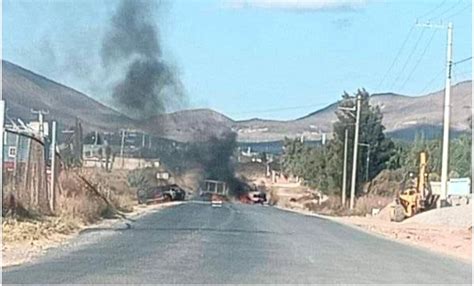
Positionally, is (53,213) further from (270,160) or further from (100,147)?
(270,160)

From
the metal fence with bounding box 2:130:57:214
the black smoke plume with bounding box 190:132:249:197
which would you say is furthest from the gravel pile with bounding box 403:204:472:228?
the black smoke plume with bounding box 190:132:249:197

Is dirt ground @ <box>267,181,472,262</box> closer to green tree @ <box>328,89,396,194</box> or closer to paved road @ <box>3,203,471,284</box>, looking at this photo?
paved road @ <box>3,203,471,284</box>

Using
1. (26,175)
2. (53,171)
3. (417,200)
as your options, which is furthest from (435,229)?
(26,175)

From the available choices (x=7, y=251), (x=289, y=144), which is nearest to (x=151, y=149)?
(x=289, y=144)

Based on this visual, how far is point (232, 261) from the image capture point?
2462 cm

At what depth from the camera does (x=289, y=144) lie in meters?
155

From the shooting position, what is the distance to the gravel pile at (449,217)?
59562mm

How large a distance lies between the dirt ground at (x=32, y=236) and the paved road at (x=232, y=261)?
558 millimetres

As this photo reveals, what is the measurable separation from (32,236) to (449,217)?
35.6 metres

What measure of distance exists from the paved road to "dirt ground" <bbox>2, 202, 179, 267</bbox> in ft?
1.83

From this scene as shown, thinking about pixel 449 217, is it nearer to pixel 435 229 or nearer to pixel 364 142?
pixel 435 229

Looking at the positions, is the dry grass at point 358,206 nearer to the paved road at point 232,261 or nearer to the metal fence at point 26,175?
the metal fence at point 26,175

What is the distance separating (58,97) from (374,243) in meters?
72.3

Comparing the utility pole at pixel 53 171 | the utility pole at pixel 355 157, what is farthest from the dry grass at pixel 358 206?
the utility pole at pixel 53 171
